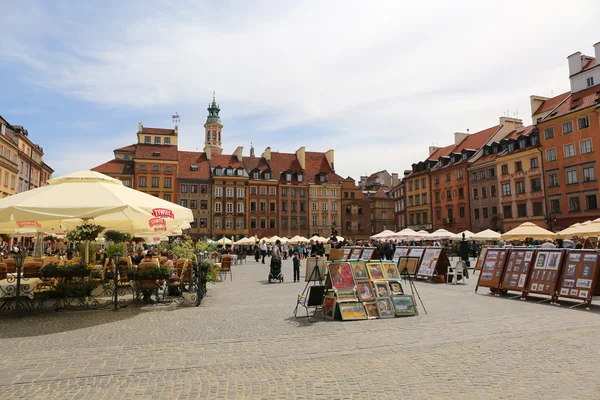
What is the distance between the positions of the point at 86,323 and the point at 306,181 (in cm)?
6492

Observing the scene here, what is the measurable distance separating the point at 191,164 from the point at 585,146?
52762 mm

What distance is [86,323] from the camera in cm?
922

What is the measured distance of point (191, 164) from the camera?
226ft

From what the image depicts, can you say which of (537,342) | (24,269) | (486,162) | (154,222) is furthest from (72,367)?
(486,162)

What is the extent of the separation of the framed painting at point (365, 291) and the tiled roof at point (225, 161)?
61.3 metres

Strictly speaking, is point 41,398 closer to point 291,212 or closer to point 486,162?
point 486,162

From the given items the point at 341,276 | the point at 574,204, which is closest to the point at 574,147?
the point at 574,204

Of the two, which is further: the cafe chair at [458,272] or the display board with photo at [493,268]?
the cafe chair at [458,272]

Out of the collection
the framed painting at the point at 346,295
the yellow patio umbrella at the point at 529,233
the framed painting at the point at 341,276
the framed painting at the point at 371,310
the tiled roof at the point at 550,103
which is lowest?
the framed painting at the point at 371,310

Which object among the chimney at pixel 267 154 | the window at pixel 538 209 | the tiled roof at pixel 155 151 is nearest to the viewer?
the window at pixel 538 209

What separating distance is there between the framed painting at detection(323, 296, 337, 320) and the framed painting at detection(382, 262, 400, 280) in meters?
1.65

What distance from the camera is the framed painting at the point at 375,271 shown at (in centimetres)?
1044

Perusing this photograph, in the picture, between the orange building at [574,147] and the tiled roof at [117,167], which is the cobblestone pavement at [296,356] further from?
the tiled roof at [117,167]

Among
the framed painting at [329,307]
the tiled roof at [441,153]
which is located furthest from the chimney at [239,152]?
the framed painting at [329,307]
